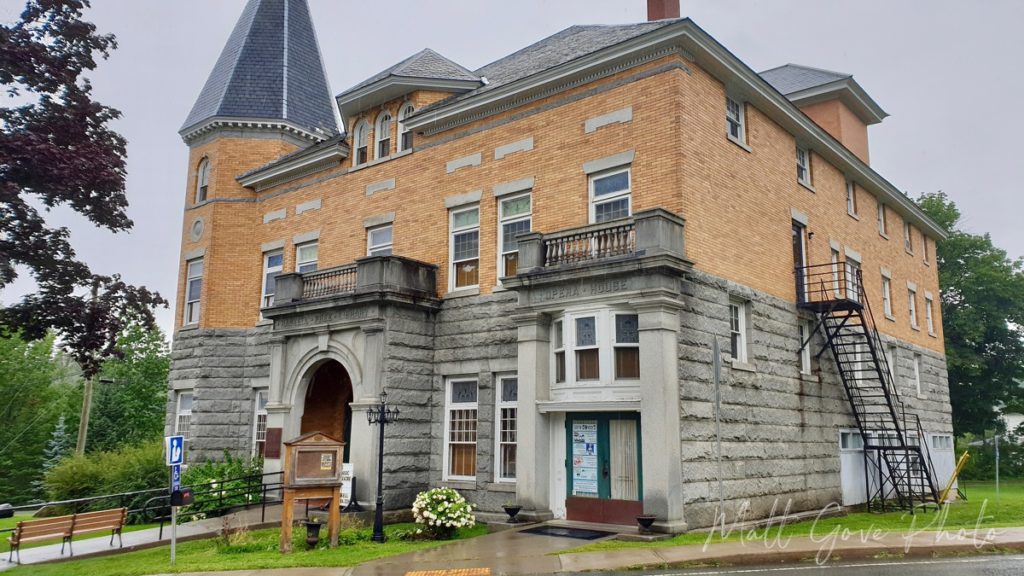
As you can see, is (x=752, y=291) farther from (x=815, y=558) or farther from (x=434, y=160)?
(x=434, y=160)

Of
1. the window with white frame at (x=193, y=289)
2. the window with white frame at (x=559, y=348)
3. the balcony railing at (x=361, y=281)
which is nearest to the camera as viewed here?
the window with white frame at (x=559, y=348)

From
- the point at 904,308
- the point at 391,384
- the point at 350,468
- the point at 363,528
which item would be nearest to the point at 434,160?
the point at 391,384

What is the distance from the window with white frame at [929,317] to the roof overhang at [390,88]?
21.5 metres

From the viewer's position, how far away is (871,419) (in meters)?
24.7

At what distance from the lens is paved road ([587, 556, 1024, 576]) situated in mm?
11547

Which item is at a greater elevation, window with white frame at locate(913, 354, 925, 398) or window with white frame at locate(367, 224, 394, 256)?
window with white frame at locate(367, 224, 394, 256)

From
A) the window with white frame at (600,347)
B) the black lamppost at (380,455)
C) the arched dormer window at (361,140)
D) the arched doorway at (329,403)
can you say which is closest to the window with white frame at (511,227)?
the window with white frame at (600,347)

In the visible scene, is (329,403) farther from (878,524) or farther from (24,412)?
(24,412)

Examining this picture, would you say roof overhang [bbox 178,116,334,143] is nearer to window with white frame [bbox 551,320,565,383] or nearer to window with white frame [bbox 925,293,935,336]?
window with white frame [bbox 551,320,565,383]

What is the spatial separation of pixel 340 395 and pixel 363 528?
244 inches

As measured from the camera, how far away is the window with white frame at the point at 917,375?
95.2 feet

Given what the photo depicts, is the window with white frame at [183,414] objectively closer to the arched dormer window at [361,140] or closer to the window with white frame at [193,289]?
the window with white frame at [193,289]

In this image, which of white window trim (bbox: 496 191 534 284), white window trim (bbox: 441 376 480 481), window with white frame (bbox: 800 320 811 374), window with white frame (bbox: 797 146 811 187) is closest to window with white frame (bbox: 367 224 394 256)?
white window trim (bbox: 496 191 534 284)

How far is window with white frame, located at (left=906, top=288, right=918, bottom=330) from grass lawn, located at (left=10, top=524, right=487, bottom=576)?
68.7ft
